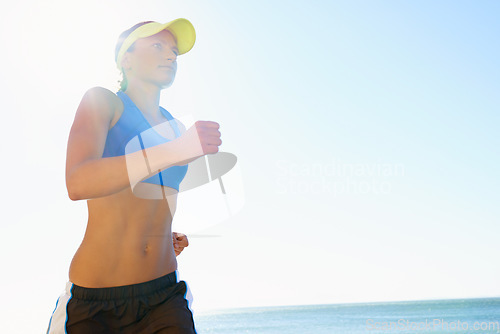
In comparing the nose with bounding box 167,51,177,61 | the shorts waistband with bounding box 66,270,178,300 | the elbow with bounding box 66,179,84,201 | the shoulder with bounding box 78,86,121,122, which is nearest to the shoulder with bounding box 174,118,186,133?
the nose with bounding box 167,51,177,61

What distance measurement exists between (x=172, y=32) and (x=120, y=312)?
4.00 feet

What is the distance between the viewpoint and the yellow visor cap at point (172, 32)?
2.16 meters

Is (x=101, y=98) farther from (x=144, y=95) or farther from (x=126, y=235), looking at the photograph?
(x=126, y=235)

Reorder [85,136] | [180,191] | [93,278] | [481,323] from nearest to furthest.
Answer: [85,136], [93,278], [180,191], [481,323]

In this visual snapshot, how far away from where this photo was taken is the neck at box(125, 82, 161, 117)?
2.15 m

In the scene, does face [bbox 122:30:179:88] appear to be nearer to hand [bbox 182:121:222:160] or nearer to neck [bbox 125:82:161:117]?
neck [bbox 125:82:161:117]

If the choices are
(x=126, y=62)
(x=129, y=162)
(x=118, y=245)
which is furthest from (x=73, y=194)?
(x=126, y=62)

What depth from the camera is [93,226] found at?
75.2 inches

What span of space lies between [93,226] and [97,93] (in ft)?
1.65

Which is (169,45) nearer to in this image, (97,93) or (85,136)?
(97,93)

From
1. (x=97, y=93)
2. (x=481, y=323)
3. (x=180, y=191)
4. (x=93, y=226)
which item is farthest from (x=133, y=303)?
(x=481, y=323)

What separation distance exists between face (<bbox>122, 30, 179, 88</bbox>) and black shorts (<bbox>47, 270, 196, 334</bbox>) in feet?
2.82

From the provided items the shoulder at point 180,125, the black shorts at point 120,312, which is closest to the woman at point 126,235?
the black shorts at point 120,312

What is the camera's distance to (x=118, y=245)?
1.90 meters
